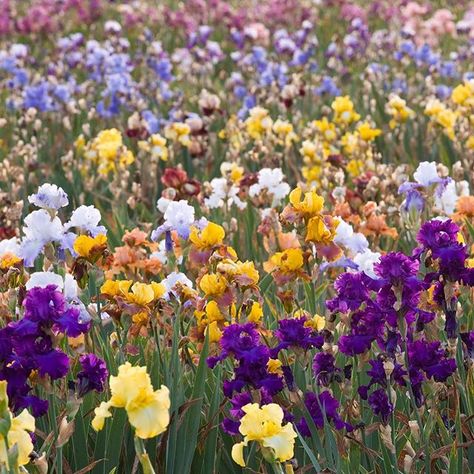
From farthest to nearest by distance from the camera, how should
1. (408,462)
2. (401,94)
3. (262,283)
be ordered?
(401,94) → (262,283) → (408,462)

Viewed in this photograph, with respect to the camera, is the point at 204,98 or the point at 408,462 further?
the point at 204,98

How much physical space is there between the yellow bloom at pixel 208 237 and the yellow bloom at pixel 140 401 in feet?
3.40

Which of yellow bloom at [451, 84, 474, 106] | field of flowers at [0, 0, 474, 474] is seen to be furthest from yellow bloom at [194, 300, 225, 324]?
yellow bloom at [451, 84, 474, 106]

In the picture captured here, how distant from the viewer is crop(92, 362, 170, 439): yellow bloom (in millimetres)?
1615

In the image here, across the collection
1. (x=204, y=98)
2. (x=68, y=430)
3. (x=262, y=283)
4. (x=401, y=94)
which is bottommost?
(x=401, y=94)

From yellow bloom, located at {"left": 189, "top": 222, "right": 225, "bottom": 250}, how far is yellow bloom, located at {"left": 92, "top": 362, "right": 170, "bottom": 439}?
40.8 inches

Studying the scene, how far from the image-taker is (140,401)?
1633mm

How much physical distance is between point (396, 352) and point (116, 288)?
749 millimetres

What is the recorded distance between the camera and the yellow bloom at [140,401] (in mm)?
1615

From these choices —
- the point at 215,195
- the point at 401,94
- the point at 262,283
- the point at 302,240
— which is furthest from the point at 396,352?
the point at 401,94

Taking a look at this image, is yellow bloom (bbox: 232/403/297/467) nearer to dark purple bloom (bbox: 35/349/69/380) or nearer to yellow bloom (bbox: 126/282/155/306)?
dark purple bloom (bbox: 35/349/69/380)

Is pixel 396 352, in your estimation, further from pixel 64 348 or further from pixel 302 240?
pixel 64 348

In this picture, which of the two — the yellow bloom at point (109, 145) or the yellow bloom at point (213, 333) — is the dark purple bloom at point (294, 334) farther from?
the yellow bloom at point (109, 145)

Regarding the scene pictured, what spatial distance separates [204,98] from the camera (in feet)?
18.7
